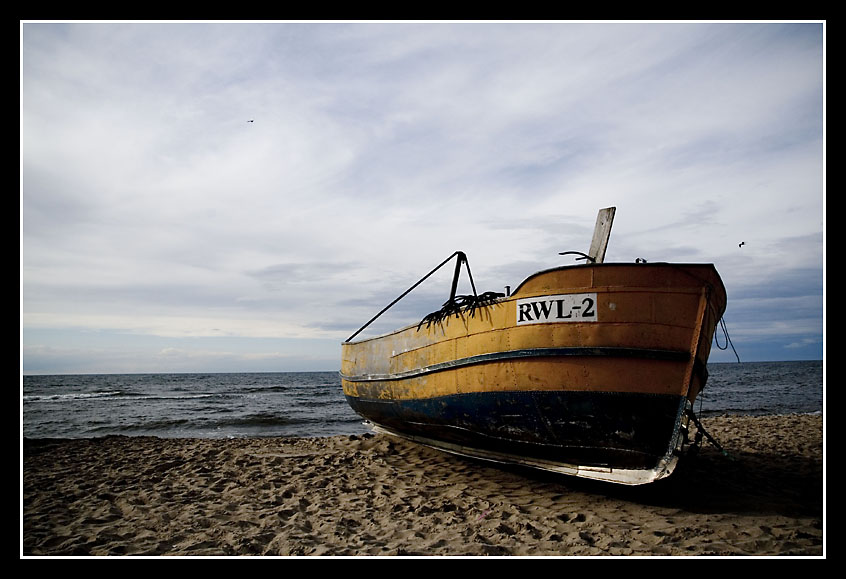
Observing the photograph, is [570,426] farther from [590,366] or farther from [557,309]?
[557,309]

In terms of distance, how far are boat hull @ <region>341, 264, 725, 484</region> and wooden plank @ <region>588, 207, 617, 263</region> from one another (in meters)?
1.06

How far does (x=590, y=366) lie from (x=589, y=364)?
0.02m

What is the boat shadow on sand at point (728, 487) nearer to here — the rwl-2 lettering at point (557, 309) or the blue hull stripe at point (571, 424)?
the blue hull stripe at point (571, 424)

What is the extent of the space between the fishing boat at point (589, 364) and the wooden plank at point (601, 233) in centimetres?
2

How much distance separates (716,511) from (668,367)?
1.52 m

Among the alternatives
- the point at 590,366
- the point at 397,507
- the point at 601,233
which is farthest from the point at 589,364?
the point at 397,507

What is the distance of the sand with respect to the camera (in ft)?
12.5

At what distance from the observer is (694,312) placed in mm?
4508

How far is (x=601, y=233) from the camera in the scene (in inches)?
227

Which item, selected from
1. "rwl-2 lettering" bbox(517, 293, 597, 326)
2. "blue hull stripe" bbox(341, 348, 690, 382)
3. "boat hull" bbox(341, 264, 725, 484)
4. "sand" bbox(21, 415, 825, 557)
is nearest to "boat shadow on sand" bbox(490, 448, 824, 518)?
"sand" bbox(21, 415, 825, 557)

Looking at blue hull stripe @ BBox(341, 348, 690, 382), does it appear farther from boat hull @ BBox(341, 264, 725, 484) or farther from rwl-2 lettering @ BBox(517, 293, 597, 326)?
rwl-2 lettering @ BBox(517, 293, 597, 326)

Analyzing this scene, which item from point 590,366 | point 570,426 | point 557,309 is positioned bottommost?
point 570,426
